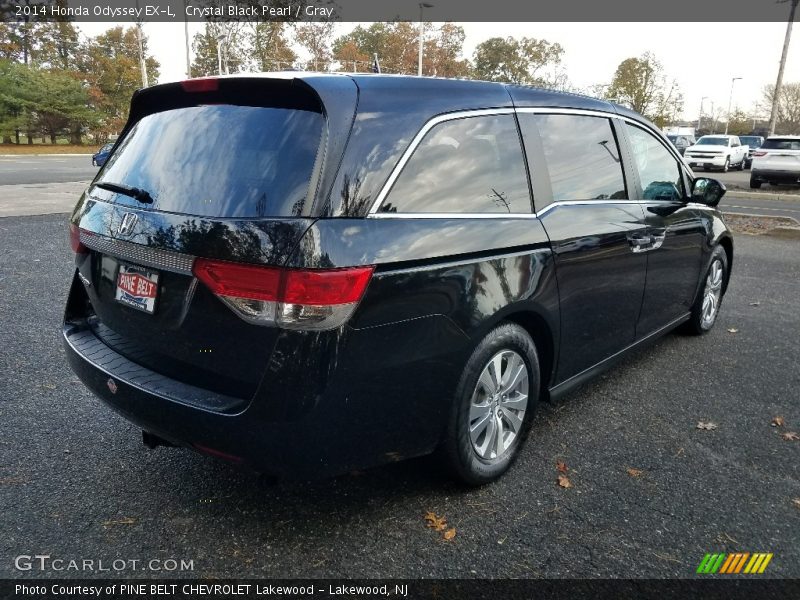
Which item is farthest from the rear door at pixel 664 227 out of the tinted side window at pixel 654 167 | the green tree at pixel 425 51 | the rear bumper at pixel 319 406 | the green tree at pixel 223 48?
the green tree at pixel 425 51

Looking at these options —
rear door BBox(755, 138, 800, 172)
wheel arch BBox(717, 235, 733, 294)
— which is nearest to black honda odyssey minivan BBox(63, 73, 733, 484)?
wheel arch BBox(717, 235, 733, 294)

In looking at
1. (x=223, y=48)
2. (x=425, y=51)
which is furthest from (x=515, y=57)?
(x=223, y=48)

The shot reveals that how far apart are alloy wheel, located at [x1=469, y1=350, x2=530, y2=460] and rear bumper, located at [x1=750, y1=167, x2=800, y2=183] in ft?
68.7

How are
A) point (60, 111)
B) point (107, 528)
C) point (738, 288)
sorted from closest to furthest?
point (107, 528), point (738, 288), point (60, 111)

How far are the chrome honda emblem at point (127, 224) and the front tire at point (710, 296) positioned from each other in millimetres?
4136

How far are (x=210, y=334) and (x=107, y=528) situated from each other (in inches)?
38.0

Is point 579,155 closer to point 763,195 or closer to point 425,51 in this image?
point 763,195

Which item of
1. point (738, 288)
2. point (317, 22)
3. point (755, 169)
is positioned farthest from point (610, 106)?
point (317, 22)

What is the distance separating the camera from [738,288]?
6.95 metres

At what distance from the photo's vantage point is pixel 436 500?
8.83ft

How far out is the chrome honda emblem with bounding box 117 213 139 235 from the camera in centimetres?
234

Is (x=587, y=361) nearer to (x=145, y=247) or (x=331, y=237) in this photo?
(x=331, y=237)

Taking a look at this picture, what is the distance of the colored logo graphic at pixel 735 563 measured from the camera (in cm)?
232

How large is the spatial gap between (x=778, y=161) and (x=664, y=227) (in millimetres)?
19427
